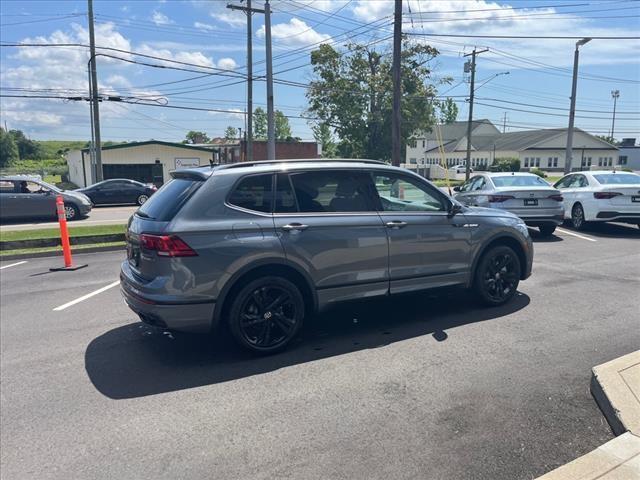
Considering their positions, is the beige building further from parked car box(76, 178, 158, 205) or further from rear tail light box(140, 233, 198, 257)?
rear tail light box(140, 233, 198, 257)

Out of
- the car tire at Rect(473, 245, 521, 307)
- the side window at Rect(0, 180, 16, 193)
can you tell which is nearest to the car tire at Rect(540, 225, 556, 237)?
the car tire at Rect(473, 245, 521, 307)

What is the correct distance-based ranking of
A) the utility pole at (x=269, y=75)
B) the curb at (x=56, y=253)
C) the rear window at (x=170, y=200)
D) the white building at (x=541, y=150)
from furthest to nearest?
the white building at (x=541, y=150), the utility pole at (x=269, y=75), the curb at (x=56, y=253), the rear window at (x=170, y=200)

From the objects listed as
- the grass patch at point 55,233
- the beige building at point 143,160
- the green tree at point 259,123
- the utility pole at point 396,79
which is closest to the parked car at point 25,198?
the grass patch at point 55,233

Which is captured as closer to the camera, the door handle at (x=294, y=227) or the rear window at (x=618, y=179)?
the door handle at (x=294, y=227)

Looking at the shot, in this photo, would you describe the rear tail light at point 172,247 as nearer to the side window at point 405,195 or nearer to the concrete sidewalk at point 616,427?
the side window at point 405,195

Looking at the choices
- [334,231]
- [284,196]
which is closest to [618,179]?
[334,231]

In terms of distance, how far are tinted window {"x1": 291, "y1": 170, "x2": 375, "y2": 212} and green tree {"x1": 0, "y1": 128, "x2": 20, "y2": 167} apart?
97.8m

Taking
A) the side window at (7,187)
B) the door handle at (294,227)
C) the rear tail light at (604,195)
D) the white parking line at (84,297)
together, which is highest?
the door handle at (294,227)

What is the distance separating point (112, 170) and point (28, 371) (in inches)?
1495

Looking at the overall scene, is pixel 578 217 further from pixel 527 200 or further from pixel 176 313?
pixel 176 313

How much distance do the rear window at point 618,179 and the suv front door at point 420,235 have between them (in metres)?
8.44

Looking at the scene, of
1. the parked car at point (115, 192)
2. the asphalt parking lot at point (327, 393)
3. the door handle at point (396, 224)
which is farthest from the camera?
the parked car at point (115, 192)

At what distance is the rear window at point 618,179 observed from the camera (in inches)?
462

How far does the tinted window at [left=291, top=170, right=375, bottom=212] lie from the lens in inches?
187
